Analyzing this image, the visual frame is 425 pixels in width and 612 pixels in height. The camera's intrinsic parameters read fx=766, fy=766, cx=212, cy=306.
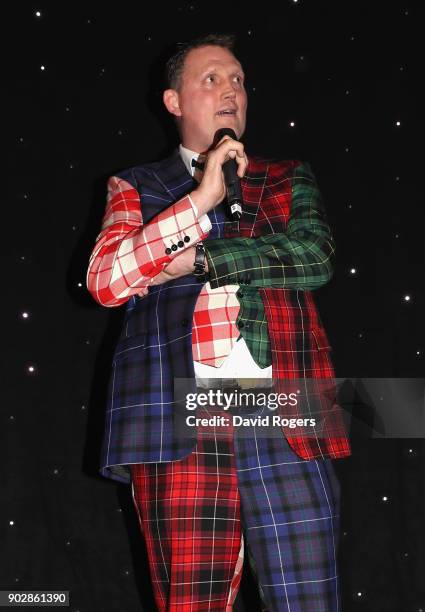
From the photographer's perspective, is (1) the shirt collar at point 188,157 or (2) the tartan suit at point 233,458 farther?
(1) the shirt collar at point 188,157

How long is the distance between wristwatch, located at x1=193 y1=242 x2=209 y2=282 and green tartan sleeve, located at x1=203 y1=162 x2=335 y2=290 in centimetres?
1

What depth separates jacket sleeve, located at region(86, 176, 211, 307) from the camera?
4.05 feet

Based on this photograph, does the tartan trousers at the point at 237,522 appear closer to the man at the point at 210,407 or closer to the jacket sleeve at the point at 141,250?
the man at the point at 210,407

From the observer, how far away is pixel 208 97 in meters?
1.44

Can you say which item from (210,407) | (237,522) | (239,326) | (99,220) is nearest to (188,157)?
(239,326)

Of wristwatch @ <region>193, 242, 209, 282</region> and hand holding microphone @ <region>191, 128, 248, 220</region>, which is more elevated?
hand holding microphone @ <region>191, 128, 248, 220</region>

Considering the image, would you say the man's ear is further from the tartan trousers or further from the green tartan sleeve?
the tartan trousers

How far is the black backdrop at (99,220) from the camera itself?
2.17m

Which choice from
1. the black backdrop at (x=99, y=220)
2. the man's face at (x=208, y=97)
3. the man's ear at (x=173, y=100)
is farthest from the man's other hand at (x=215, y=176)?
the black backdrop at (x=99, y=220)

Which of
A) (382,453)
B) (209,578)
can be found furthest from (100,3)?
(209,578)

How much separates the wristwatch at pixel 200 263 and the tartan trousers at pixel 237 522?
0.23 metres

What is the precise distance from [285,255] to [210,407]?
0.29 m

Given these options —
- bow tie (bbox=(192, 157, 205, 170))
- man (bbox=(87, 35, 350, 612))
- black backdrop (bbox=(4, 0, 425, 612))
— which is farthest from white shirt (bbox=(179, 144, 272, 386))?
black backdrop (bbox=(4, 0, 425, 612))

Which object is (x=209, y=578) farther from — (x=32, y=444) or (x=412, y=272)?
(x=412, y=272)
